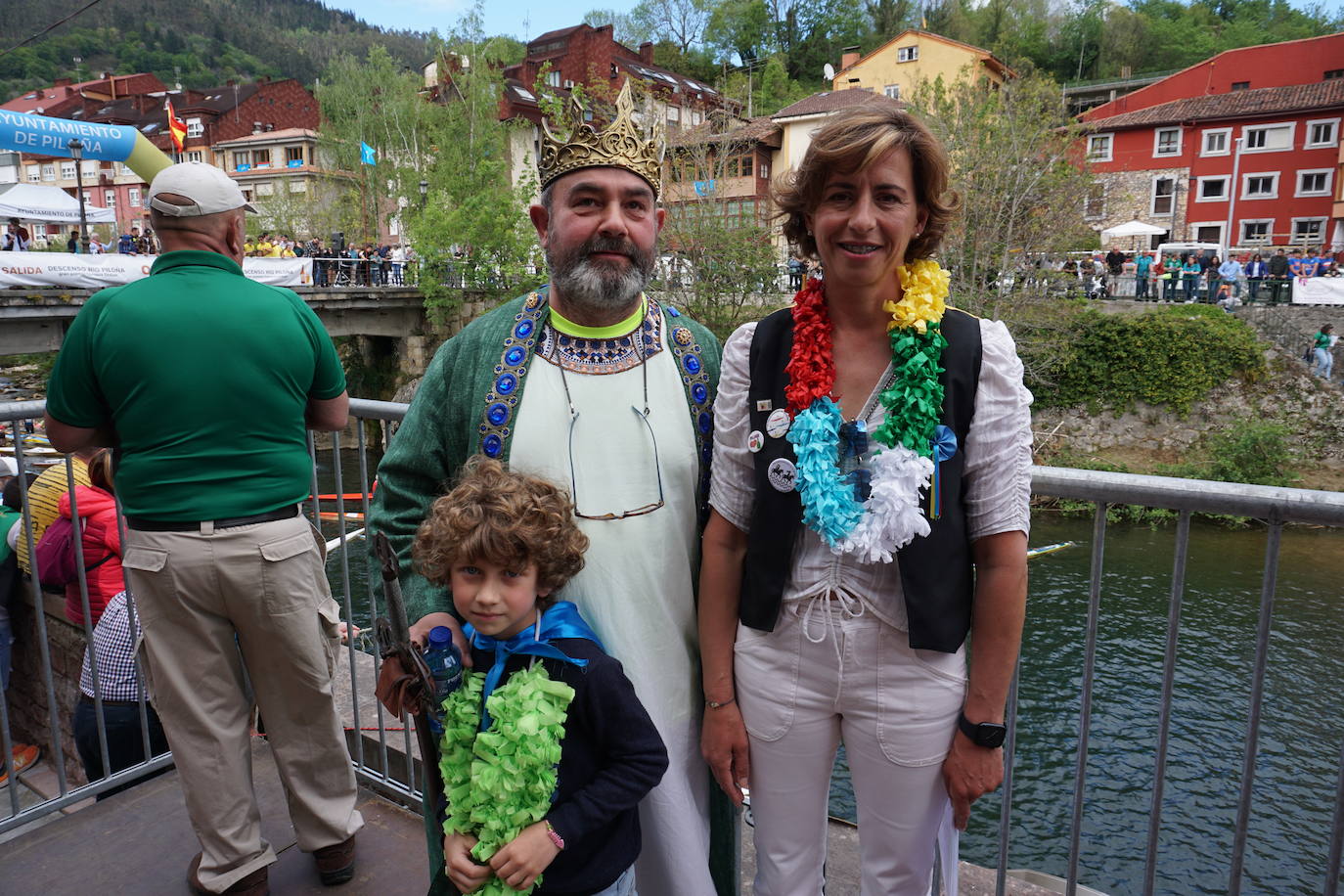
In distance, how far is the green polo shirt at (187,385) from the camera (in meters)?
2.21

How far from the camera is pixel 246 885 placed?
2.48 meters

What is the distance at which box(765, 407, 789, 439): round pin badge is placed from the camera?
5.53 ft

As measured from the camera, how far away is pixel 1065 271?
21.3 meters

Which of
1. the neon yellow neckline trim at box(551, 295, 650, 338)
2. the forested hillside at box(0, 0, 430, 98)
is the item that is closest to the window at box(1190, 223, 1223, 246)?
the neon yellow neckline trim at box(551, 295, 650, 338)

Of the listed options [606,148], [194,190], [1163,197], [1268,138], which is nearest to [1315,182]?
[1268,138]

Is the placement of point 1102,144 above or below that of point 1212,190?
above

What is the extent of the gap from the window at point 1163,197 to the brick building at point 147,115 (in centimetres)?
4501

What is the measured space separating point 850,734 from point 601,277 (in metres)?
1.07

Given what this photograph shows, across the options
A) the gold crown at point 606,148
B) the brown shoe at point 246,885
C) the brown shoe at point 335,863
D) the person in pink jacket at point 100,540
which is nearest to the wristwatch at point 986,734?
the gold crown at point 606,148

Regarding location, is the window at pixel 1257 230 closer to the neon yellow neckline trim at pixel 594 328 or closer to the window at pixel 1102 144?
the window at pixel 1102 144

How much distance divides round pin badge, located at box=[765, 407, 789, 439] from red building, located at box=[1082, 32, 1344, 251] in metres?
37.4

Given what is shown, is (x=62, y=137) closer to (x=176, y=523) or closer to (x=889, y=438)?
(x=176, y=523)

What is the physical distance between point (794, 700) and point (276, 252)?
27012 mm

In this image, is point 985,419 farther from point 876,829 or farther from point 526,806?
point 526,806
